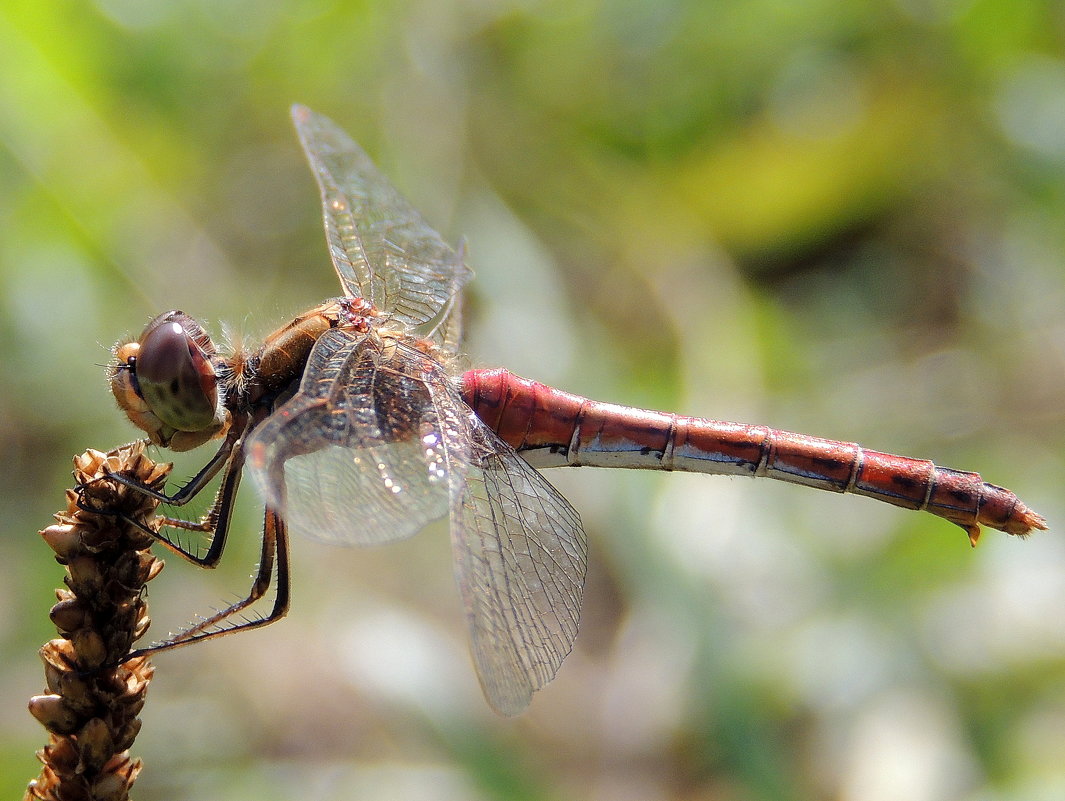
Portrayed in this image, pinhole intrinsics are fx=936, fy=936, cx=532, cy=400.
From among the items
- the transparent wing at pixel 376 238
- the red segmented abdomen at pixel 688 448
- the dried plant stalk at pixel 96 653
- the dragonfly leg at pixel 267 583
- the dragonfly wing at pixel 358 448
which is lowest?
the dried plant stalk at pixel 96 653

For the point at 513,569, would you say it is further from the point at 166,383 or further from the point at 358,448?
the point at 166,383

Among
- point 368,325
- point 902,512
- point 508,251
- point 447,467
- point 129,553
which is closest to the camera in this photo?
point 129,553

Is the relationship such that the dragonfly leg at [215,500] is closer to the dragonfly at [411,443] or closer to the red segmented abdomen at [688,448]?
the dragonfly at [411,443]

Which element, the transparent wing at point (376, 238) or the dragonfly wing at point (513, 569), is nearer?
the dragonfly wing at point (513, 569)

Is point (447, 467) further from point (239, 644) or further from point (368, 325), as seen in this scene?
point (239, 644)

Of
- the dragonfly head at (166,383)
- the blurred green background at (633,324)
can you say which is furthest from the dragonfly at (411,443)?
the blurred green background at (633,324)

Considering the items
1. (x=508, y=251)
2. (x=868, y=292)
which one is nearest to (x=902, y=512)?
(x=868, y=292)
